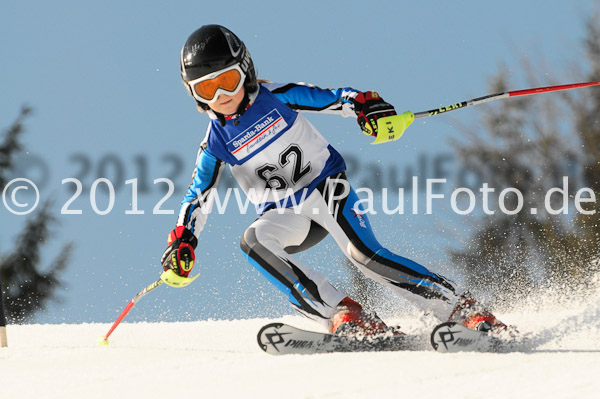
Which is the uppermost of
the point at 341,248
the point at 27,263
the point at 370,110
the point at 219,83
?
the point at 219,83

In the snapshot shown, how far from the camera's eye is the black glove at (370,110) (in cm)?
390

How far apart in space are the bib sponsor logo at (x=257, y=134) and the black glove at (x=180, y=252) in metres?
0.57

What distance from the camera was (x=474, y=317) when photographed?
3.64m

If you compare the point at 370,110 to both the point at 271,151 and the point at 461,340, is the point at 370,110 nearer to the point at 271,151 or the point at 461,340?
the point at 271,151

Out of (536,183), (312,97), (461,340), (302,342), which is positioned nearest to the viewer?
(461,340)

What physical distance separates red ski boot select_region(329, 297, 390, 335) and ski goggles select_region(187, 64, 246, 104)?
1318 mm

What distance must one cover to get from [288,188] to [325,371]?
1323 millimetres

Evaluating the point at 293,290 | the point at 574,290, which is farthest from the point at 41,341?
the point at 574,290

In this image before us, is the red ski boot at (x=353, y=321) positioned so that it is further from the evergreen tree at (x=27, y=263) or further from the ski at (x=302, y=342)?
the evergreen tree at (x=27, y=263)

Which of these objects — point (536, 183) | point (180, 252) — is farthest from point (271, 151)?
point (536, 183)

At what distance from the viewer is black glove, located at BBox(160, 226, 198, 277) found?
3932 mm

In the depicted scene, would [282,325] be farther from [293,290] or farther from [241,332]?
[241,332]

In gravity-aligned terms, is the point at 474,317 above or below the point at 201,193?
below

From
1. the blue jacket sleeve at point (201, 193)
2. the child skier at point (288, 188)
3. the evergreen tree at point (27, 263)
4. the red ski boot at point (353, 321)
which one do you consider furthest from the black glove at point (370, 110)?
the evergreen tree at point (27, 263)
